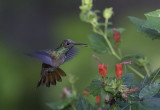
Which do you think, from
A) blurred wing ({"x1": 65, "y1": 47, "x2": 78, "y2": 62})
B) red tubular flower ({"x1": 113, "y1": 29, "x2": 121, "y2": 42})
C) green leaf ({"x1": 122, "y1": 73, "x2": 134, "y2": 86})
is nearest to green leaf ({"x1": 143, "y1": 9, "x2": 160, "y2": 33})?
green leaf ({"x1": 122, "y1": 73, "x2": 134, "y2": 86})

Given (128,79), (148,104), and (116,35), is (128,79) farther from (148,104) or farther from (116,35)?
(116,35)

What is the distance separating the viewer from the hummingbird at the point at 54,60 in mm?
1878

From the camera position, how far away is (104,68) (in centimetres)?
148

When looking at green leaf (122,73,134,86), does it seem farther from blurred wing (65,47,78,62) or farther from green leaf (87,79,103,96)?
blurred wing (65,47,78,62)

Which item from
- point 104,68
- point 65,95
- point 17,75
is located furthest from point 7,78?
point 104,68

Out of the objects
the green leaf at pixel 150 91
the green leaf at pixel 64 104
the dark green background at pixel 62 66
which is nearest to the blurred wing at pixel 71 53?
the green leaf at pixel 64 104

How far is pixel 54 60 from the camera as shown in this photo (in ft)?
6.49

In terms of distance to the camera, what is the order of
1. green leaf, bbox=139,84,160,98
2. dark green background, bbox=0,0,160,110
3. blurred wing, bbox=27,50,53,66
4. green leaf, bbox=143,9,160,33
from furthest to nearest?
dark green background, bbox=0,0,160,110, blurred wing, bbox=27,50,53,66, green leaf, bbox=143,9,160,33, green leaf, bbox=139,84,160,98

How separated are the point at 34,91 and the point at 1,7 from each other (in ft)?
13.6

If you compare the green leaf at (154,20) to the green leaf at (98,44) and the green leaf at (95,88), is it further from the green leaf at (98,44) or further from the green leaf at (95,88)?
the green leaf at (98,44)

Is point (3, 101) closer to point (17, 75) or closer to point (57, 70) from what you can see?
point (17, 75)

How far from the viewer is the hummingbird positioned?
6.16 feet

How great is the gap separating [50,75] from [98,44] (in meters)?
0.38

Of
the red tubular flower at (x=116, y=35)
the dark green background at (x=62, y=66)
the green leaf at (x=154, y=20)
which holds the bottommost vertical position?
the green leaf at (x=154, y=20)
